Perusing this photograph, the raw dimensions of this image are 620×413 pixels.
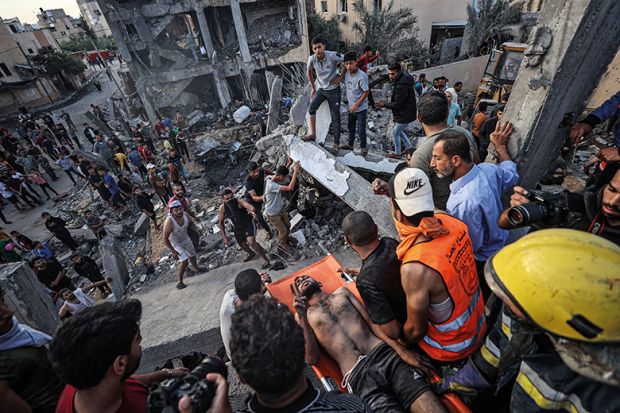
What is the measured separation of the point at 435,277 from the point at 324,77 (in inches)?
159

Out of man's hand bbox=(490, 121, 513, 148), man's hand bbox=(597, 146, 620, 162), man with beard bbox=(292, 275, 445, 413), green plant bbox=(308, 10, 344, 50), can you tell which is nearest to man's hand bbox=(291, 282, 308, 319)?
man with beard bbox=(292, 275, 445, 413)

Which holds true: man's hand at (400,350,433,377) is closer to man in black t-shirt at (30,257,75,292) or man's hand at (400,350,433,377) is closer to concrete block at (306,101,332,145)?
concrete block at (306,101,332,145)

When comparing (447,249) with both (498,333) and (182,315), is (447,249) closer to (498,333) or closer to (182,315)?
(498,333)

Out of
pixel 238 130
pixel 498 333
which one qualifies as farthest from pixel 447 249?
pixel 238 130

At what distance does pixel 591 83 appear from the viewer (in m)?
2.61

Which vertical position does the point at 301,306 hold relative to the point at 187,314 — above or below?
above

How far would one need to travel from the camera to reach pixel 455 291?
167 cm

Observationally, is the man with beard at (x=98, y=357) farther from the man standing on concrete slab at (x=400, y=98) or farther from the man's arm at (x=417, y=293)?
the man standing on concrete slab at (x=400, y=98)

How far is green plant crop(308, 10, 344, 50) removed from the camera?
784 inches

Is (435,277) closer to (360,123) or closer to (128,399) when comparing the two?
(128,399)

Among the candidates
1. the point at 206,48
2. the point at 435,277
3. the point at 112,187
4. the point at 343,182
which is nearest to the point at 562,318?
the point at 435,277

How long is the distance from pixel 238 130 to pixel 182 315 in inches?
440

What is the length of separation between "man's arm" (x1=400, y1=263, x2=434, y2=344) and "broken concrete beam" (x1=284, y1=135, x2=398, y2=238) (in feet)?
6.39

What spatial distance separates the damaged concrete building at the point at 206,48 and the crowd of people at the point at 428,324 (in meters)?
17.0
